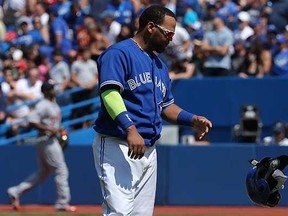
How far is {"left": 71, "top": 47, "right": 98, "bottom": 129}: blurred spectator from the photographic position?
1744cm

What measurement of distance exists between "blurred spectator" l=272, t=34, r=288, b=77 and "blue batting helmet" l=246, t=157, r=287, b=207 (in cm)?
978

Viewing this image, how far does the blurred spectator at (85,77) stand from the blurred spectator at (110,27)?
1.17m

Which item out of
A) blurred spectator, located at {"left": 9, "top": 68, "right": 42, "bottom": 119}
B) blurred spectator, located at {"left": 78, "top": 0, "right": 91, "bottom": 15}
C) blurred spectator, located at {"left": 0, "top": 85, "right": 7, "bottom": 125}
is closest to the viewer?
blurred spectator, located at {"left": 0, "top": 85, "right": 7, "bottom": 125}

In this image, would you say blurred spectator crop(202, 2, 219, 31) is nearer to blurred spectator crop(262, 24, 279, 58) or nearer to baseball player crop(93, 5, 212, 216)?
blurred spectator crop(262, 24, 279, 58)

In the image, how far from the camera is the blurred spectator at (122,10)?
62.6 feet

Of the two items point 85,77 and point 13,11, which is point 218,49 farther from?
point 13,11

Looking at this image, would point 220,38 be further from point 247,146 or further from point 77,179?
point 77,179

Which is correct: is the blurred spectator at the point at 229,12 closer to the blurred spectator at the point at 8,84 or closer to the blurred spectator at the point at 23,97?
the blurred spectator at the point at 23,97

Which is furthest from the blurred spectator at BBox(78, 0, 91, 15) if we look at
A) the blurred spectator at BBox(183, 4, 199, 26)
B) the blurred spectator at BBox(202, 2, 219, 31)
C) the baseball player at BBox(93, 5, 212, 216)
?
the baseball player at BBox(93, 5, 212, 216)

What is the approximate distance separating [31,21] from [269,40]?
569 centimetres

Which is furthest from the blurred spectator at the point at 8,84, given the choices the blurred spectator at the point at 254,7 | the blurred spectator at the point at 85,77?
the blurred spectator at the point at 254,7

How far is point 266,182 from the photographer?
7277 mm

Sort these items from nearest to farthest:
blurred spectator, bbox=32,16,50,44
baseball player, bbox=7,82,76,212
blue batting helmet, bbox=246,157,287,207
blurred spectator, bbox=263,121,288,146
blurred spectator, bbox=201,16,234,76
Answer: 1. blue batting helmet, bbox=246,157,287,207
2. baseball player, bbox=7,82,76,212
3. blurred spectator, bbox=263,121,288,146
4. blurred spectator, bbox=201,16,234,76
5. blurred spectator, bbox=32,16,50,44

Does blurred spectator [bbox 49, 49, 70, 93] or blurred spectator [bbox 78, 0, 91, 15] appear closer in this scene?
blurred spectator [bbox 49, 49, 70, 93]
